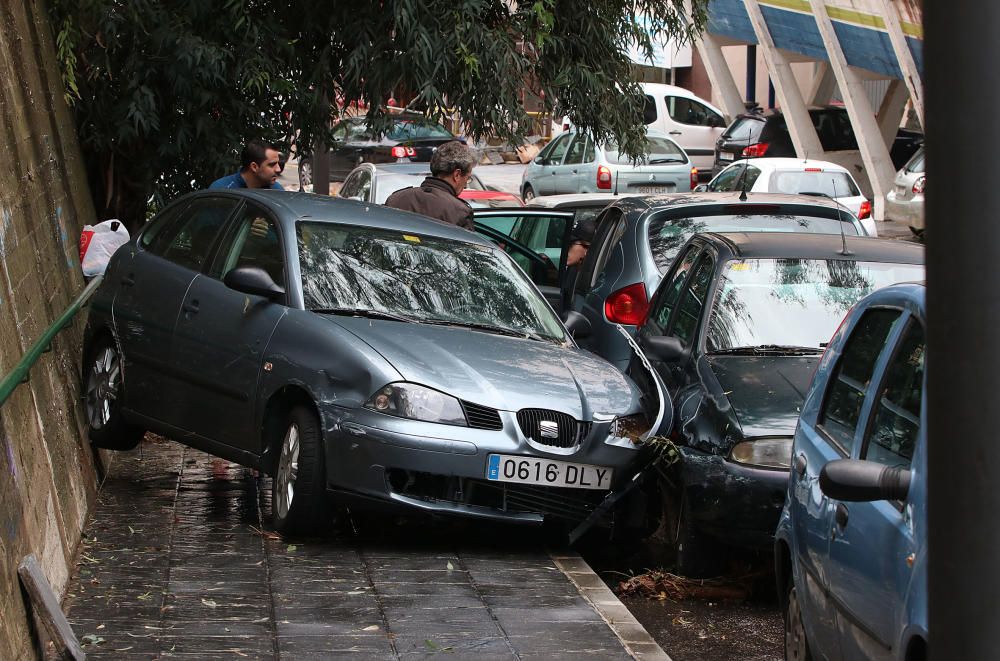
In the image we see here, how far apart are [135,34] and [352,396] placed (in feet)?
14.9

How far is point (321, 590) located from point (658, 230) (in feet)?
14.3

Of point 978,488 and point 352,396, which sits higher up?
point 978,488

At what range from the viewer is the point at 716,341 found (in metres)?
7.84

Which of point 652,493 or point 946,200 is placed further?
point 652,493

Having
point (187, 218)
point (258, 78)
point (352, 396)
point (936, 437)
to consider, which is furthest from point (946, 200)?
point (258, 78)

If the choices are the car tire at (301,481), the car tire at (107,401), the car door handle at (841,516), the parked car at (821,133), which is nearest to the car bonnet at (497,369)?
the car tire at (301,481)

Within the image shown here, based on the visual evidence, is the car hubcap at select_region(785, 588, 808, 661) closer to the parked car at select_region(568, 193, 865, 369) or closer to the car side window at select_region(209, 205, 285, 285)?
the car side window at select_region(209, 205, 285, 285)

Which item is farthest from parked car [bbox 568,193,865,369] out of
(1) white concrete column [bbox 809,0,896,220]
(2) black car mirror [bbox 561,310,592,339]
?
(1) white concrete column [bbox 809,0,896,220]

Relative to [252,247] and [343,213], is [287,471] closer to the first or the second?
[252,247]

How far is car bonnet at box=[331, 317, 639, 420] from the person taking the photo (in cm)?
700

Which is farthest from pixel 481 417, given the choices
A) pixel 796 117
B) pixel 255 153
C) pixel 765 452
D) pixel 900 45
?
pixel 796 117

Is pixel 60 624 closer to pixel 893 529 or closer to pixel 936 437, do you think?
pixel 893 529

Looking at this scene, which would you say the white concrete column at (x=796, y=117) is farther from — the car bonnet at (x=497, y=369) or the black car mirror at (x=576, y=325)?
the car bonnet at (x=497, y=369)

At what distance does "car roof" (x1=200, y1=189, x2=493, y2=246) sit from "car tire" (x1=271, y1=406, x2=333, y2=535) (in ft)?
4.38
